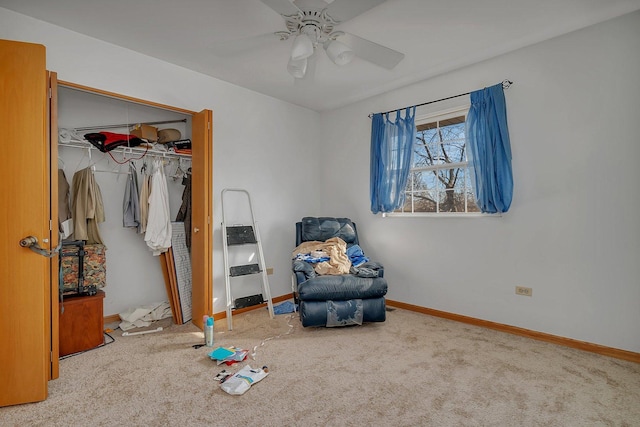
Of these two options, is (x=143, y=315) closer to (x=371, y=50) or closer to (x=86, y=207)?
(x=86, y=207)

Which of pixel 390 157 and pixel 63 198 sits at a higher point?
pixel 390 157

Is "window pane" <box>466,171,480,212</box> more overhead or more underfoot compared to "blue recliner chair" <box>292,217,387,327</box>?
more overhead

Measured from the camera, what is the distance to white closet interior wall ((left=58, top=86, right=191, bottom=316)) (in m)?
2.99

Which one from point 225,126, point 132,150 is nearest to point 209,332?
point 132,150

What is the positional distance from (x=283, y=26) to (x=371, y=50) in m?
0.76

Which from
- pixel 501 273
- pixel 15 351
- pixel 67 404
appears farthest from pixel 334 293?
pixel 15 351

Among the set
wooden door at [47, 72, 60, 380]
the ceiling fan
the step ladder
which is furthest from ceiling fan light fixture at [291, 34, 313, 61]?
the step ladder

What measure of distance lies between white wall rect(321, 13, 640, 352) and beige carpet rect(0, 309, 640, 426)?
356 mm

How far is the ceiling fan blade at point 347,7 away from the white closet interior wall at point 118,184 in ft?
7.62

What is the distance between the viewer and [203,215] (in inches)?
118

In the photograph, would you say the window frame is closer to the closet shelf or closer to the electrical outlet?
the electrical outlet

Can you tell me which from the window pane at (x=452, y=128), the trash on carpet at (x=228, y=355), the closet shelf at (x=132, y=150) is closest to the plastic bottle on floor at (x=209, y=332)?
the trash on carpet at (x=228, y=355)

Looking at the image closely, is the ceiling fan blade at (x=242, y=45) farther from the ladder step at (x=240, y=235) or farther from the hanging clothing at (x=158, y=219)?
the ladder step at (x=240, y=235)

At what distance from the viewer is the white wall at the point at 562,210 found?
2.37m
